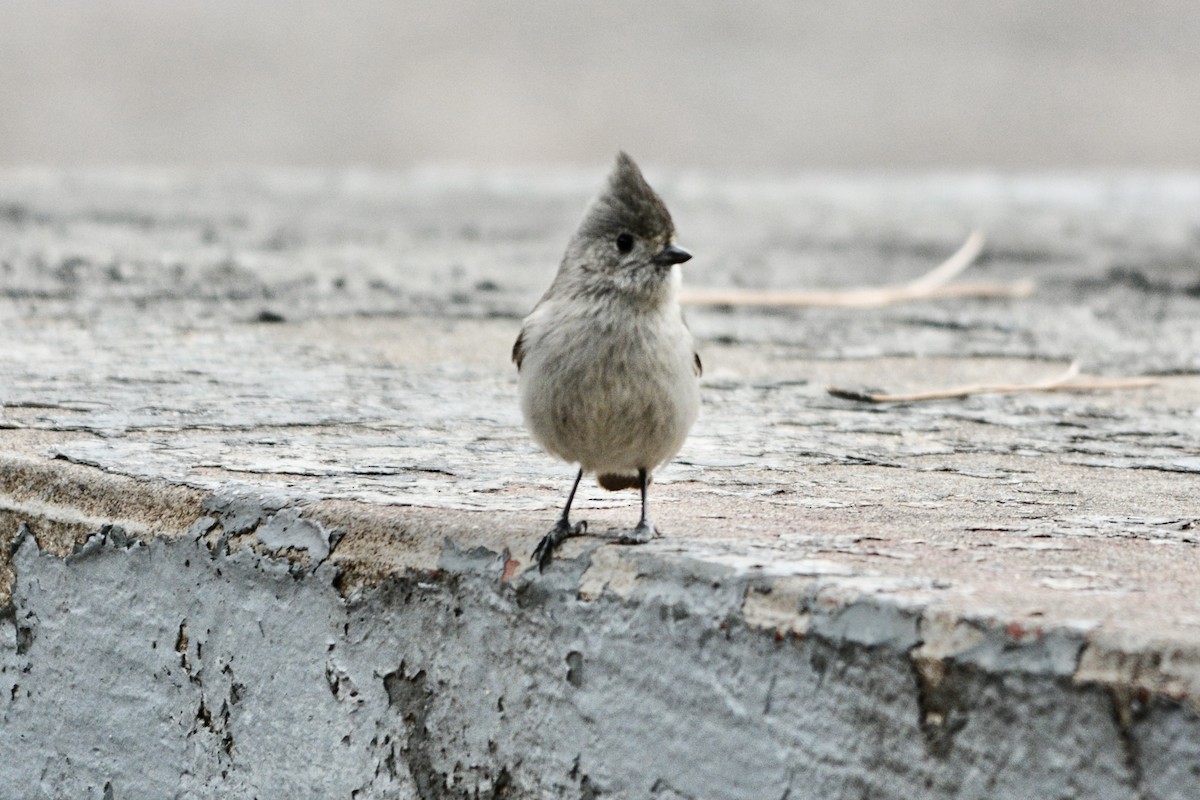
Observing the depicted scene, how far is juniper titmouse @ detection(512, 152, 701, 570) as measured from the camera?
2.54 metres

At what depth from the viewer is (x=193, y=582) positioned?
254 centimetres

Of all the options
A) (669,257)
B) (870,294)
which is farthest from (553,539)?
(870,294)

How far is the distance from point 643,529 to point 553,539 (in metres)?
0.16

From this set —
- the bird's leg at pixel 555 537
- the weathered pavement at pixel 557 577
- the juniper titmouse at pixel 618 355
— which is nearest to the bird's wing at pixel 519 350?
the juniper titmouse at pixel 618 355

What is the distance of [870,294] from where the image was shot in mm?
5223

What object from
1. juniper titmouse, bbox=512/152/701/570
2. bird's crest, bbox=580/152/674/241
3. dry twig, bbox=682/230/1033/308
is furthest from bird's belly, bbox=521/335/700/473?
dry twig, bbox=682/230/1033/308

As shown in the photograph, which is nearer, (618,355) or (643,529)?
(643,529)

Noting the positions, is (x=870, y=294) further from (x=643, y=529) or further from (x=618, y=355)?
(x=643, y=529)

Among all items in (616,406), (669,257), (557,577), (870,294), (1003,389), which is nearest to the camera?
(557,577)

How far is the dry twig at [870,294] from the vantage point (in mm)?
5062

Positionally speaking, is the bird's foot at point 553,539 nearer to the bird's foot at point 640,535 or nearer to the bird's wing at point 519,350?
the bird's foot at point 640,535

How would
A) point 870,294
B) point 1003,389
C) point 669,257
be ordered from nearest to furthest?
1. point 669,257
2. point 1003,389
3. point 870,294

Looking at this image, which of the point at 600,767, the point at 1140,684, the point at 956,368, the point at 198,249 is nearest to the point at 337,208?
the point at 198,249

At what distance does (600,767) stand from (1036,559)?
70cm
